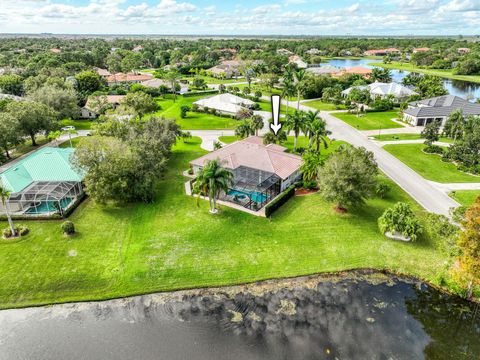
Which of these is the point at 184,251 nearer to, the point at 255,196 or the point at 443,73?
the point at 255,196

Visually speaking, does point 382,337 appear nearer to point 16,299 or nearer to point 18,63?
point 16,299

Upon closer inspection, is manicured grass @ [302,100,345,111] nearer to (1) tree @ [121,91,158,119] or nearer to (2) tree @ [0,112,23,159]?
(1) tree @ [121,91,158,119]

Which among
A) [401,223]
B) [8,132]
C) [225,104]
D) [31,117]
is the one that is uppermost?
[31,117]

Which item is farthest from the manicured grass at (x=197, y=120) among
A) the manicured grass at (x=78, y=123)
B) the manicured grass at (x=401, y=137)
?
the manicured grass at (x=401, y=137)

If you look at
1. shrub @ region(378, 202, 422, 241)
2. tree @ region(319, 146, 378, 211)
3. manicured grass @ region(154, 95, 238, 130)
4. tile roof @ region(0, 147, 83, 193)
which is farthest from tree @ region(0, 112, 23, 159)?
shrub @ region(378, 202, 422, 241)

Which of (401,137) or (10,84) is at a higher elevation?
(10,84)

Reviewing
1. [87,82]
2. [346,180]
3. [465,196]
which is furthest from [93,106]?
[465,196]

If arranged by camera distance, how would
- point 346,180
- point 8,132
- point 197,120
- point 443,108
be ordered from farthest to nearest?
point 197,120 → point 443,108 → point 8,132 → point 346,180

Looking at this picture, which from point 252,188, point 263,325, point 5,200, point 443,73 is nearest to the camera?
point 263,325
